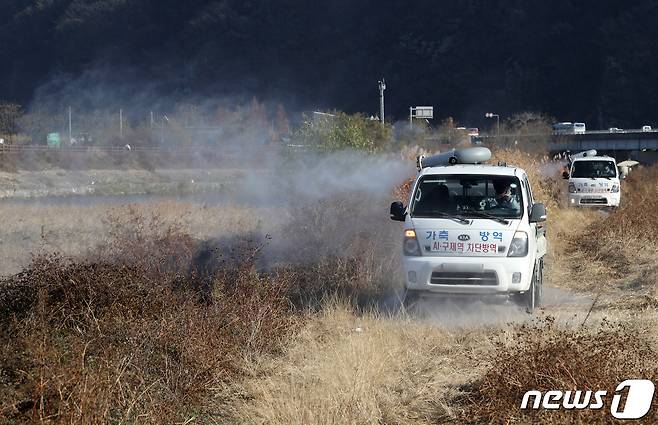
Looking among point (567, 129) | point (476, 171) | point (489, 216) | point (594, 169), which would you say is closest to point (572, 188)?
point (594, 169)

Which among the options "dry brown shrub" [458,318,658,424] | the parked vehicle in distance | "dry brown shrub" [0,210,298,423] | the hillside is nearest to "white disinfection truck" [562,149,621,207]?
"dry brown shrub" [0,210,298,423]

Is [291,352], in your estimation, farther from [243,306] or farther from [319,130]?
[319,130]

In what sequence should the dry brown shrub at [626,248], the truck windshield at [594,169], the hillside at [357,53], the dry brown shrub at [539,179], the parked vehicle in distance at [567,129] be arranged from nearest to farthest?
the dry brown shrub at [626,248], the dry brown shrub at [539,179], the truck windshield at [594,169], the parked vehicle in distance at [567,129], the hillside at [357,53]

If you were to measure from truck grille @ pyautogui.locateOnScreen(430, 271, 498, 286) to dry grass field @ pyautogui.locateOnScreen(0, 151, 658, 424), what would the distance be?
51cm

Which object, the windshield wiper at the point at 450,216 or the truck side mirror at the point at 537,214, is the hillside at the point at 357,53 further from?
the truck side mirror at the point at 537,214

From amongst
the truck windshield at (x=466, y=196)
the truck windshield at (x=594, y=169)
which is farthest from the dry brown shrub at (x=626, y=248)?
the truck windshield at (x=594, y=169)

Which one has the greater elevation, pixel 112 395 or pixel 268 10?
pixel 268 10

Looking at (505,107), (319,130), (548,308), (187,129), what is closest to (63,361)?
(548,308)

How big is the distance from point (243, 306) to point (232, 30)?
12662 cm

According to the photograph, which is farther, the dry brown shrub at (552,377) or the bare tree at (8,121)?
the bare tree at (8,121)

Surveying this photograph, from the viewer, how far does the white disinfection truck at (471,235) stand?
10.9m

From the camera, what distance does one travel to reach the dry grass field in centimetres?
691

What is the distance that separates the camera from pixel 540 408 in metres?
6.64

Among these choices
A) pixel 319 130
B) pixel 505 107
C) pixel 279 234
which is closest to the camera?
pixel 279 234
